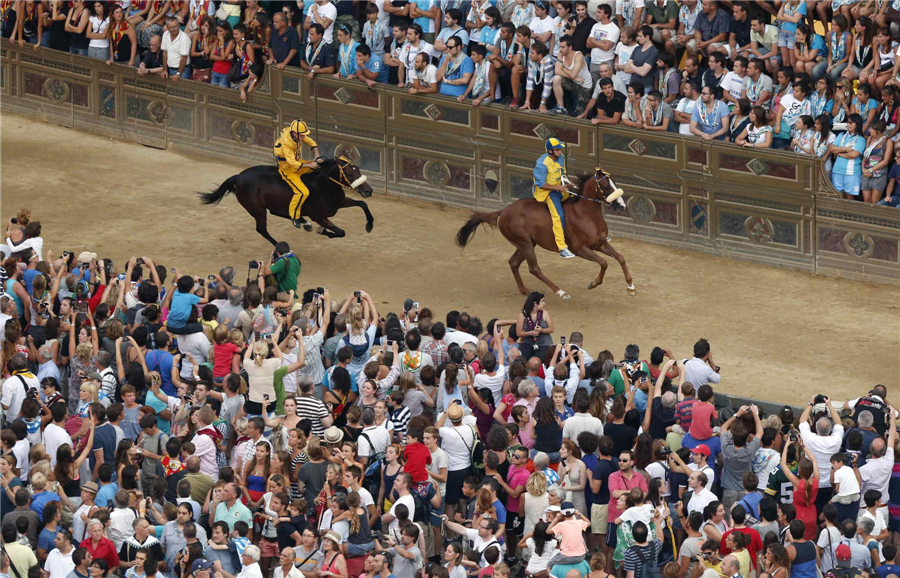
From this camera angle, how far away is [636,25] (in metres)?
24.4

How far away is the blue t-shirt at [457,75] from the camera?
25.1 m

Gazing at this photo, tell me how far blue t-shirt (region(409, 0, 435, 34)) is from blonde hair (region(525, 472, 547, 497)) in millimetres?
12342

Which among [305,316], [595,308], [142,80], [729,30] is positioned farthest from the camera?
[142,80]

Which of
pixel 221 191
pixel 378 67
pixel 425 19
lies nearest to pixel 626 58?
pixel 425 19

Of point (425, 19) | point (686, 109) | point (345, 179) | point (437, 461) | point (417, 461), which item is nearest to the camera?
point (417, 461)

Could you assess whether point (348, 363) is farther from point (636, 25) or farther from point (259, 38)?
point (259, 38)

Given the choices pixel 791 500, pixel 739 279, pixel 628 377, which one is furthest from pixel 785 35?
pixel 791 500

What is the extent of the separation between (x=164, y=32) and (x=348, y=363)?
12.5 meters

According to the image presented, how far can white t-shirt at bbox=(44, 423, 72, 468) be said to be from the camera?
51.8 ft

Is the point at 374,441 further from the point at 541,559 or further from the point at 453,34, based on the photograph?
the point at 453,34

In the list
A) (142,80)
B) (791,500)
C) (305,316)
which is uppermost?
(142,80)

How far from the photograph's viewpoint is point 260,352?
17.0 m

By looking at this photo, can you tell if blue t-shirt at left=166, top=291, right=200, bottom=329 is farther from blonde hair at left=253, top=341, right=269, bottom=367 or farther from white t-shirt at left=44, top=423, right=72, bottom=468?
white t-shirt at left=44, top=423, right=72, bottom=468

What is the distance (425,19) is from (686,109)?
15.4 feet
